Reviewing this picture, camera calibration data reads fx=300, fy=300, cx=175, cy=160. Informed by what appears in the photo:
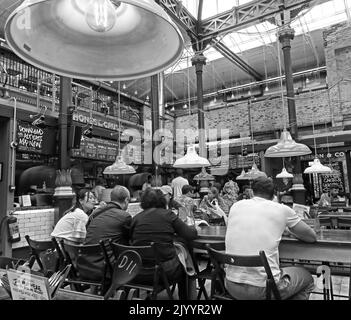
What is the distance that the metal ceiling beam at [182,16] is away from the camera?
28.7 feet

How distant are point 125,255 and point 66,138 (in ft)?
16.6

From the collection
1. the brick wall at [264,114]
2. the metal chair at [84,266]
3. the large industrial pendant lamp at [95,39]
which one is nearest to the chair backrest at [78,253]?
the metal chair at [84,266]

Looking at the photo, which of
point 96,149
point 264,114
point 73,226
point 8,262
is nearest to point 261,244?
point 8,262

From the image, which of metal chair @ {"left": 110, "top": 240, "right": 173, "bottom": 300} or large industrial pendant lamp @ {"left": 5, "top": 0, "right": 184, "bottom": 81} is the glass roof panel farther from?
large industrial pendant lamp @ {"left": 5, "top": 0, "right": 184, "bottom": 81}

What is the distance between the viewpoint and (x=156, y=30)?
1364mm

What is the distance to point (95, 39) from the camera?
145 centimetres

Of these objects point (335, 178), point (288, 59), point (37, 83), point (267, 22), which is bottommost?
point (335, 178)

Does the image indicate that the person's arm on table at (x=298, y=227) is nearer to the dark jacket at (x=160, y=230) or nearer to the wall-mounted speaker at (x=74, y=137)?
the dark jacket at (x=160, y=230)

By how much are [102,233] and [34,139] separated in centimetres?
416

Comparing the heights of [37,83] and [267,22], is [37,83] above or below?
below

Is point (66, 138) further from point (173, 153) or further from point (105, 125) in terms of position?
point (173, 153)

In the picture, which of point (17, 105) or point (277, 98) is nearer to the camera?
point (17, 105)

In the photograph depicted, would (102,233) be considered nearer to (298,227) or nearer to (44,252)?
(44,252)
